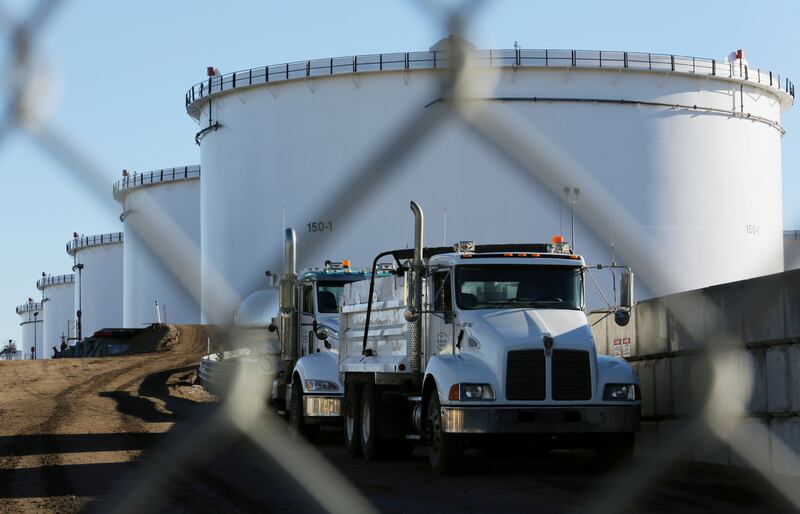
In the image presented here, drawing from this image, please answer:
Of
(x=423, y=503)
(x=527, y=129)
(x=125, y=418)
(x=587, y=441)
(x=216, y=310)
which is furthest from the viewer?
(x=527, y=129)

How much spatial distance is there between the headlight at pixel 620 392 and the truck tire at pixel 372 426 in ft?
12.2

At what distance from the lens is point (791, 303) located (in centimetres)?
1307

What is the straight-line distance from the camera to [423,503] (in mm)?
11734

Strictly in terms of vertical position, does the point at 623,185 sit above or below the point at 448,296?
above

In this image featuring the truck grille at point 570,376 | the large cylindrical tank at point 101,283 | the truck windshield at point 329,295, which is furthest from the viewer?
the large cylindrical tank at point 101,283

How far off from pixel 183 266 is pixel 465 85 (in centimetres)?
152

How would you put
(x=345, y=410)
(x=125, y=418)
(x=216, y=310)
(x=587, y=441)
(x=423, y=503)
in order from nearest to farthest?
(x=216, y=310), (x=423, y=503), (x=587, y=441), (x=345, y=410), (x=125, y=418)

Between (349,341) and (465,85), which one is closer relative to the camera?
(465,85)

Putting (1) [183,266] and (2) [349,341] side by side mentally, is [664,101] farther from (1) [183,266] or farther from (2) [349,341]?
(1) [183,266]

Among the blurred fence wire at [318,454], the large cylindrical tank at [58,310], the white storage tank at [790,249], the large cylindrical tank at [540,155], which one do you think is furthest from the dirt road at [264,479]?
the large cylindrical tank at [58,310]

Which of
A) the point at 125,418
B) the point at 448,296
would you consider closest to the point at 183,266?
the point at 448,296

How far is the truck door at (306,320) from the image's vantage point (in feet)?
71.9

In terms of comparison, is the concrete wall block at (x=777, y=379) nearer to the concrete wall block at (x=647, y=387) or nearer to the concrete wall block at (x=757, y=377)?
the concrete wall block at (x=757, y=377)

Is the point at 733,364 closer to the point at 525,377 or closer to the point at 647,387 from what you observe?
the point at 525,377
